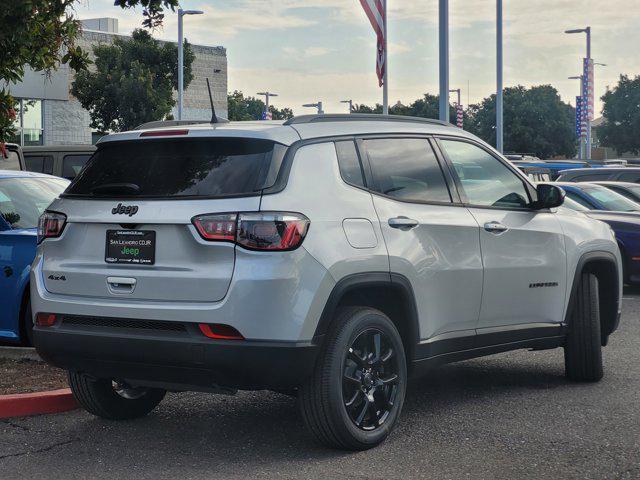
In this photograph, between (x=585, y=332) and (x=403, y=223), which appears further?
(x=585, y=332)

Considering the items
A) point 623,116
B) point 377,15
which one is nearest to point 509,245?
point 377,15

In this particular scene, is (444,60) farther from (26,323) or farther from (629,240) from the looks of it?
(26,323)

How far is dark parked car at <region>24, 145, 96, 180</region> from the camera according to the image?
17344 mm

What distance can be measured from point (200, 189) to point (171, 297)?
1.86 ft

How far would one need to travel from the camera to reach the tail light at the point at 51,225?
6117 mm

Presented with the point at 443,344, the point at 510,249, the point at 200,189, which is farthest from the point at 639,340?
the point at 200,189

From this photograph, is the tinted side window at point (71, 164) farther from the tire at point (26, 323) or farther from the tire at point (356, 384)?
the tire at point (356, 384)

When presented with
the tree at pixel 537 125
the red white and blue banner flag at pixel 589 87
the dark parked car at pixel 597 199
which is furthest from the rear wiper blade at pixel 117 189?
the tree at pixel 537 125

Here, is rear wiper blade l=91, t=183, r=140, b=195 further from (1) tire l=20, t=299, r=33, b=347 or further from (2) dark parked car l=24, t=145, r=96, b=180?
(2) dark parked car l=24, t=145, r=96, b=180

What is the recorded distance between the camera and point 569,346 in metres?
7.92

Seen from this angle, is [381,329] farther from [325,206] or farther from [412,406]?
[412,406]

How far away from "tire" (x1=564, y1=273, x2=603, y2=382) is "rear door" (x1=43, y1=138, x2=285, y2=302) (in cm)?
306

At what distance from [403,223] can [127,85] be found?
42.4 m

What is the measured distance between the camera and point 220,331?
5531 mm
